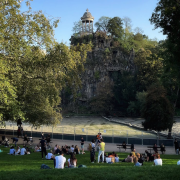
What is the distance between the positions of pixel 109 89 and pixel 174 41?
6032 centimetres

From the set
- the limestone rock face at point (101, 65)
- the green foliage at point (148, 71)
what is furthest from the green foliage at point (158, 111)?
the limestone rock face at point (101, 65)

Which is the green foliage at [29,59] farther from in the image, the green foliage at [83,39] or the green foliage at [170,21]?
the green foliage at [83,39]

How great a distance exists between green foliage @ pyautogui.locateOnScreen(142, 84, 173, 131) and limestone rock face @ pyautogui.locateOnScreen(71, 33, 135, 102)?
4719 cm

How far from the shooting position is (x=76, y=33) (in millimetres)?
91875

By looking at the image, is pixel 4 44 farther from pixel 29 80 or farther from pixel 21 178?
pixel 21 178

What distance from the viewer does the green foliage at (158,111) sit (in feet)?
96.5

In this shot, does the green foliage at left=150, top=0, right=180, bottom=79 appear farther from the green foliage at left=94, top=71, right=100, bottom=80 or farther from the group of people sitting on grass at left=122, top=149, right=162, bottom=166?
the green foliage at left=94, top=71, right=100, bottom=80

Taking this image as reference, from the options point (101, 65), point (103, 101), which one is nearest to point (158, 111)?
point (103, 101)

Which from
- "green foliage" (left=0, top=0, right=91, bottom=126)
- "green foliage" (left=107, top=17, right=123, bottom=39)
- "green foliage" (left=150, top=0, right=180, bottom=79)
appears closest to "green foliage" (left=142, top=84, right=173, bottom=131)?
"green foliage" (left=0, top=0, right=91, bottom=126)

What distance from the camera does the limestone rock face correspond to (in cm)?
7856

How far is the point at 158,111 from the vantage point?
1158 inches

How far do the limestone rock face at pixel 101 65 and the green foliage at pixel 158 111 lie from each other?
47187 millimetres

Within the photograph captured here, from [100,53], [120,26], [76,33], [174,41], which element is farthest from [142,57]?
[174,41]

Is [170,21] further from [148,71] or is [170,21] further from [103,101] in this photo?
[103,101]
